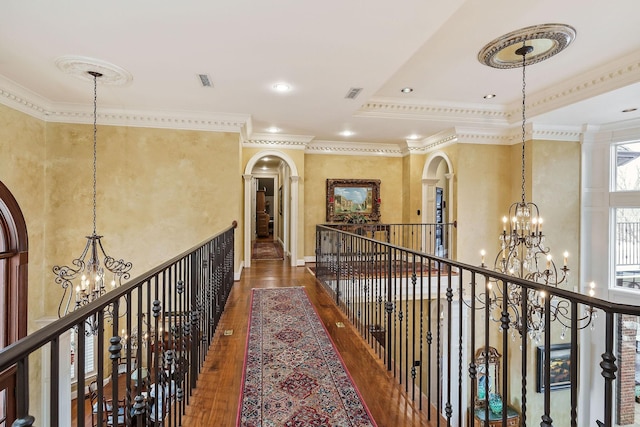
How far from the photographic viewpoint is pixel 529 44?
A: 11.8ft

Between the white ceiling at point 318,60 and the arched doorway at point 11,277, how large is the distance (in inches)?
62.4

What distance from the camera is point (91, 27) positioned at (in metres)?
2.97

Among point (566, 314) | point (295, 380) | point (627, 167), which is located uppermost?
point (627, 167)

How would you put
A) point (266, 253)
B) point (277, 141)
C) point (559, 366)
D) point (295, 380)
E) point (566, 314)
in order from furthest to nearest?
point (266, 253) → point (277, 141) → point (559, 366) → point (566, 314) → point (295, 380)

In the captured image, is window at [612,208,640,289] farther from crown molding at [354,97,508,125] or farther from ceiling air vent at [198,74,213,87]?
ceiling air vent at [198,74,213,87]

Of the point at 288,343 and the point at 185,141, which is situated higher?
the point at 185,141

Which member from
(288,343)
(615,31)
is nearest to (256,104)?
(288,343)

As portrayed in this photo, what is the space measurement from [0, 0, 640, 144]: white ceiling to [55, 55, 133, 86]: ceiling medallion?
3.6 inches

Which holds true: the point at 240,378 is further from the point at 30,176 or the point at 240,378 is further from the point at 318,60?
the point at 30,176

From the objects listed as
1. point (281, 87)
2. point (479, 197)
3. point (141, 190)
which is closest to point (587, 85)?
point (479, 197)

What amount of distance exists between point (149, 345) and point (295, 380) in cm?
115

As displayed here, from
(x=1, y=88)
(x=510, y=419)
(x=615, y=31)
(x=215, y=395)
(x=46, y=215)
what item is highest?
(x=615, y=31)

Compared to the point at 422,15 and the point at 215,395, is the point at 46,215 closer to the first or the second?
the point at 215,395

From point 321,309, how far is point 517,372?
478 centimetres
